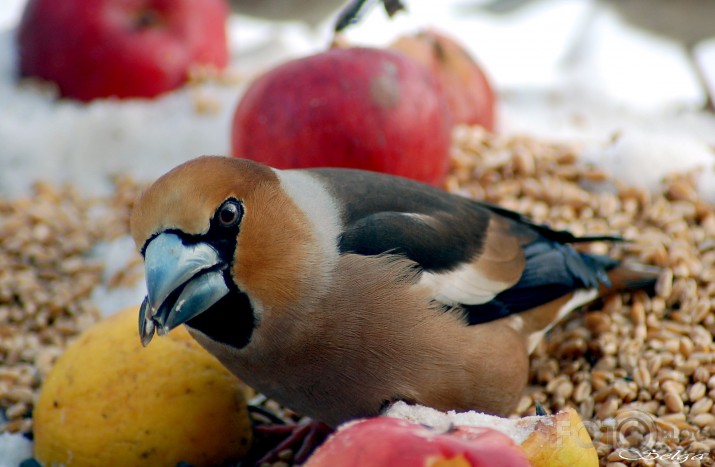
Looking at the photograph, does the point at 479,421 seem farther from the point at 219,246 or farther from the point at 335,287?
the point at 219,246

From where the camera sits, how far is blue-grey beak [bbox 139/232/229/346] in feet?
4.64

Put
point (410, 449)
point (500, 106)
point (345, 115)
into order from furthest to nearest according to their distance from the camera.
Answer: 1. point (500, 106)
2. point (345, 115)
3. point (410, 449)

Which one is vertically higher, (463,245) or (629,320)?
(463,245)

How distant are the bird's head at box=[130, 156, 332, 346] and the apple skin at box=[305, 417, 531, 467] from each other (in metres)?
0.39

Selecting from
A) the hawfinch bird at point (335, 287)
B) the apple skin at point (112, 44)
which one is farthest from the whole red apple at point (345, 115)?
the apple skin at point (112, 44)

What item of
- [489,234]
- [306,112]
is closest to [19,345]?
[306,112]

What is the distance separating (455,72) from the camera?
10.3 feet

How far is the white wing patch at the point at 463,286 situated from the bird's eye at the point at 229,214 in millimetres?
435

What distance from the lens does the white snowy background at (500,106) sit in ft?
9.11

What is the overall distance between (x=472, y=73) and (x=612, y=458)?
1.86m

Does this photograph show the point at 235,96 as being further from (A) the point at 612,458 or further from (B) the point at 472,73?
(A) the point at 612,458

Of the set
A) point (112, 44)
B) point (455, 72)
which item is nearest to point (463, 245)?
point (455, 72)

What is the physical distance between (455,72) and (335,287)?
1.76 metres

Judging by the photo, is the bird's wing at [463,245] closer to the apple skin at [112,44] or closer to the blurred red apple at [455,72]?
the blurred red apple at [455,72]
